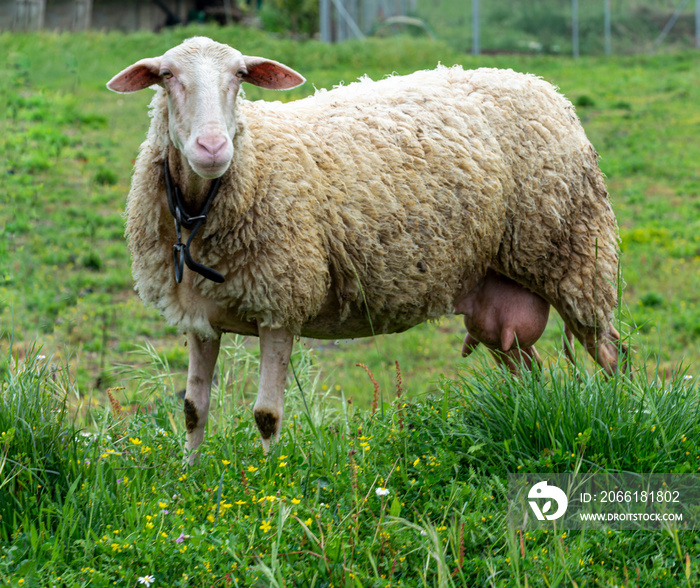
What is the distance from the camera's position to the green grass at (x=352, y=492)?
7.79 feet

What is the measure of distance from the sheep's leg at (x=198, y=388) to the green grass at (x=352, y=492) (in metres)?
0.10

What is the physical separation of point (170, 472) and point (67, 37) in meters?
15.1

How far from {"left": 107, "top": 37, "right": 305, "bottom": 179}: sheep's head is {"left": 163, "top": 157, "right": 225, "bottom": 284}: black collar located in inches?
7.5

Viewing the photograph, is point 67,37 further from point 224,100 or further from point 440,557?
point 440,557

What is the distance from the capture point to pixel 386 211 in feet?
11.2

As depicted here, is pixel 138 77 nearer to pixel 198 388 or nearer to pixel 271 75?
pixel 271 75

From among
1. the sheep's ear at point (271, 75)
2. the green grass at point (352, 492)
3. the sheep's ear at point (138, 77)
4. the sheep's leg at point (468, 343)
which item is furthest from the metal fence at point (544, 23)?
the green grass at point (352, 492)

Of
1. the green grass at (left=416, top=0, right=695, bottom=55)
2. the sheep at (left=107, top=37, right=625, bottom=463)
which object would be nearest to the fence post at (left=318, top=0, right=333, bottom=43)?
the green grass at (left=416, top=0, right=695, bottom=55)

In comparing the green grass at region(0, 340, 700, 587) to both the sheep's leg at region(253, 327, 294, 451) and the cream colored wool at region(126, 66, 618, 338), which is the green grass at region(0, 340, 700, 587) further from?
the cream colored wool at region(126, 66, 618, 338)

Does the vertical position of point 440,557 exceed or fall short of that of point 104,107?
it exceeds it

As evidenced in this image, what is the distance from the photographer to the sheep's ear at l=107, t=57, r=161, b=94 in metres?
2.96

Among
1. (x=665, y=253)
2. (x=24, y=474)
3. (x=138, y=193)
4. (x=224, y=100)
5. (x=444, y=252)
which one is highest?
(x=224, y=100)

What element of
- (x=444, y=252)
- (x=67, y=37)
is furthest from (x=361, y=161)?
(x=67, y=37)

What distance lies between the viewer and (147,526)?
2445mm
